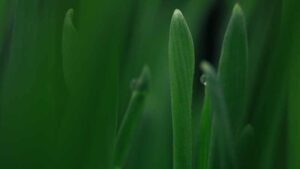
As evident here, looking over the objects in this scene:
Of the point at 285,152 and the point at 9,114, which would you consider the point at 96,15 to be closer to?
the point at 9,114

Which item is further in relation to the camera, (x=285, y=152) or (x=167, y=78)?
(x=167, y=78)

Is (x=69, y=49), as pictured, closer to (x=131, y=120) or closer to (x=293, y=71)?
(x=131, y=120)

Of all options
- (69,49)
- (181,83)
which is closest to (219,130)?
(181,83)

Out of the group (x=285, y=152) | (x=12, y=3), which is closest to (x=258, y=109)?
(x=285, y=152)

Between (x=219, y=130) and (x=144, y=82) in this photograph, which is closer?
(x=219, y=130)

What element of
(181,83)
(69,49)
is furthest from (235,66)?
(69,49)

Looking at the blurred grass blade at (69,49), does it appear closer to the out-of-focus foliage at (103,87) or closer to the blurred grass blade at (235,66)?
the out-of-focus foliage at (103,87)
